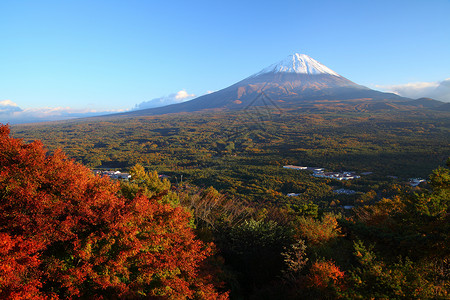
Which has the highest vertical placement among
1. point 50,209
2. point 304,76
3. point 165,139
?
point 304,76

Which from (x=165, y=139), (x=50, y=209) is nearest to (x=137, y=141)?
(x=165, y=139)

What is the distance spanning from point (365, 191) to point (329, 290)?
40.7 m

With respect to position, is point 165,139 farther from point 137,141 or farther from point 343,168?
point 343,168

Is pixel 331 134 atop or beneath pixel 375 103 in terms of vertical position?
beneath

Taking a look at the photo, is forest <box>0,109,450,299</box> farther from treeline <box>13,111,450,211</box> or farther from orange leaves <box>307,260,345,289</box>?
treeline <box>13,111,450,211</box>

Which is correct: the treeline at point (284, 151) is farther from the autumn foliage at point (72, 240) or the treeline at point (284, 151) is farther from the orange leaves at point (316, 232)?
the autumn foliage at point (72, 240)

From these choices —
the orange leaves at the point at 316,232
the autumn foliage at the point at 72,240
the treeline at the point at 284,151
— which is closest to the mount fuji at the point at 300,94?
the treeline at the point at 284,151

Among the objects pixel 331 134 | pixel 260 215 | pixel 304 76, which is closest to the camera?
pixel 260 215

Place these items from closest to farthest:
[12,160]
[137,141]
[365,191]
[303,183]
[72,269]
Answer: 1. [72,269]
2. [12,160]
3. [365,191]
4. [303,183]
5. [137,141]

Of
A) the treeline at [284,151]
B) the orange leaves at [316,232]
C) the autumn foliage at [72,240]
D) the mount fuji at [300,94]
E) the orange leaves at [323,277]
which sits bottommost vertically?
the treeline at [284,151]

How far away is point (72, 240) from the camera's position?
733 cm

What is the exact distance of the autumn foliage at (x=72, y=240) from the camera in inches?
260

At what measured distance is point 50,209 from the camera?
7277mm

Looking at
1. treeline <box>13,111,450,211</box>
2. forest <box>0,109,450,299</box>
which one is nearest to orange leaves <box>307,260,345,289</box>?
forest <box>0,109,450,299</box>
